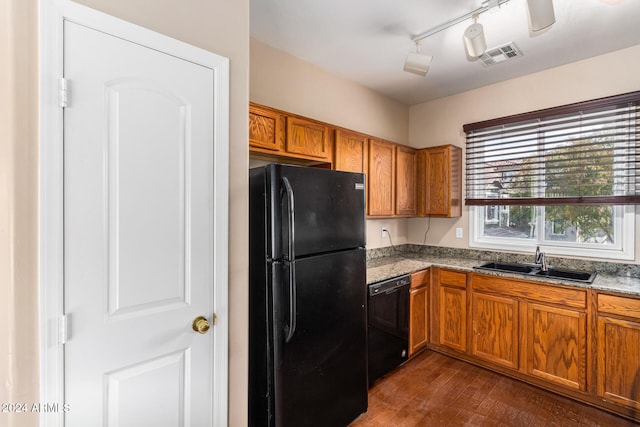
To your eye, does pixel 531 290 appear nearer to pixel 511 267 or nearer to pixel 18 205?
pixel 511 267

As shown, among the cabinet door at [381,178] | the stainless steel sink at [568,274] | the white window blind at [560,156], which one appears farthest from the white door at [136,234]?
the white window blind at [560,156]

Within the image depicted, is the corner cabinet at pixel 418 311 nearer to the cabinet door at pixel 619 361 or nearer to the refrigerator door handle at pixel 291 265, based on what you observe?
the cabinet door at pixel 619 361

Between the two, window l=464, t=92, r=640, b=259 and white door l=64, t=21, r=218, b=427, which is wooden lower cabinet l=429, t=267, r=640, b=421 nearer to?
window l=464, t=92, r=640, b=259

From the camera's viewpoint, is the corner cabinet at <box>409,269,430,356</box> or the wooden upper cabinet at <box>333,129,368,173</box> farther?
the corner cabinet at <box>409,269,430,356</box>

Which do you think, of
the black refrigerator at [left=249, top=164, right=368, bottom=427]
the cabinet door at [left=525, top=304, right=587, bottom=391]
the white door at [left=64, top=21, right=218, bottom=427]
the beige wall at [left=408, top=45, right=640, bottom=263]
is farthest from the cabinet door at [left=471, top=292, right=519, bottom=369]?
the white door at [left=64, top=21, right=218, bottom=427]

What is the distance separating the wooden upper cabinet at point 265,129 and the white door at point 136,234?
0.71 meters

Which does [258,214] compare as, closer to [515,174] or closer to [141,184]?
[141,184]

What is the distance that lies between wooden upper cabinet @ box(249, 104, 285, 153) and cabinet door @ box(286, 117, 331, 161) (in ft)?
0.26

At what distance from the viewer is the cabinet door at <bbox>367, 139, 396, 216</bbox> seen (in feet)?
9.86

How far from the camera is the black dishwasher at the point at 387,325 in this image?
2.49 m

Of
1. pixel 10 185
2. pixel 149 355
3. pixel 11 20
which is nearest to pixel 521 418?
pixel 149 355

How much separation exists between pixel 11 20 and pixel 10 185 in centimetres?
52

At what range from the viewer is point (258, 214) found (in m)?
1.78

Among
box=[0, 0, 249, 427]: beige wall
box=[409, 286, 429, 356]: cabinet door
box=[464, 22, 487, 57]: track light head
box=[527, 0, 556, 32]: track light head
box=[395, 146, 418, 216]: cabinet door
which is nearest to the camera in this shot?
box=[0, 0, 249, 427]: beige wall
